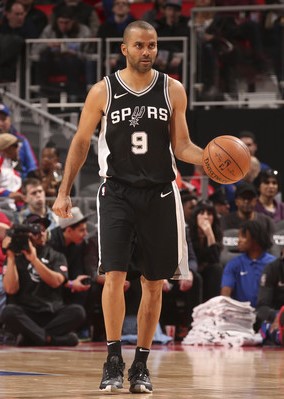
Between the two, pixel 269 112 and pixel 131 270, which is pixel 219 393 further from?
pixel 269 112

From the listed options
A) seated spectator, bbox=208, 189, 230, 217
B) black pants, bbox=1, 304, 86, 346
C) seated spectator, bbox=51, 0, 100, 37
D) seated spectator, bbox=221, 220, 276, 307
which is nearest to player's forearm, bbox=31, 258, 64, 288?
black pants, bbox=1, 304, 86, 346

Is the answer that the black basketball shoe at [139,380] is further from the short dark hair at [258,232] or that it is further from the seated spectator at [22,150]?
the seated spectator at [22,150]

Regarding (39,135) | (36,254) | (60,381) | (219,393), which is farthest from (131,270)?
(219,393)

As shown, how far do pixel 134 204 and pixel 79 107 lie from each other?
373 inches

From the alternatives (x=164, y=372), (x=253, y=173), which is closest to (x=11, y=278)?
(x=164, y=372)

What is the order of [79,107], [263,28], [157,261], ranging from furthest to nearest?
[79,107]
[263,28]
[157,261]

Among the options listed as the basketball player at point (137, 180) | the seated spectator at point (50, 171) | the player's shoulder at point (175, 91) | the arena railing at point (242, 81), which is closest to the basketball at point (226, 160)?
the basketball player at point (137, 180)

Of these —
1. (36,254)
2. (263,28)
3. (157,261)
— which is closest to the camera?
(157,261)

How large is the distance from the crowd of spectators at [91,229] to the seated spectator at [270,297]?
14mm

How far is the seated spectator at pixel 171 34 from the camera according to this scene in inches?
591

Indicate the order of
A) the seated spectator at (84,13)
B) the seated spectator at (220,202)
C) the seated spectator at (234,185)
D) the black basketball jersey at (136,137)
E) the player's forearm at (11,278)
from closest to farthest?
the black basketball jersey at (136,137), the player's forearm at (11,278), the seated spectator at (220,202), the seated spectator at (234,185), the seated spectator at (84,13)

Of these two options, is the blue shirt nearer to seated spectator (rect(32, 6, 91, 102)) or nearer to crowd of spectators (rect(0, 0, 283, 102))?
crowd of spectators (rect(0, 0, 283, 102))

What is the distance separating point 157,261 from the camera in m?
6.26

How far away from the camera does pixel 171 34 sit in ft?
51.3
